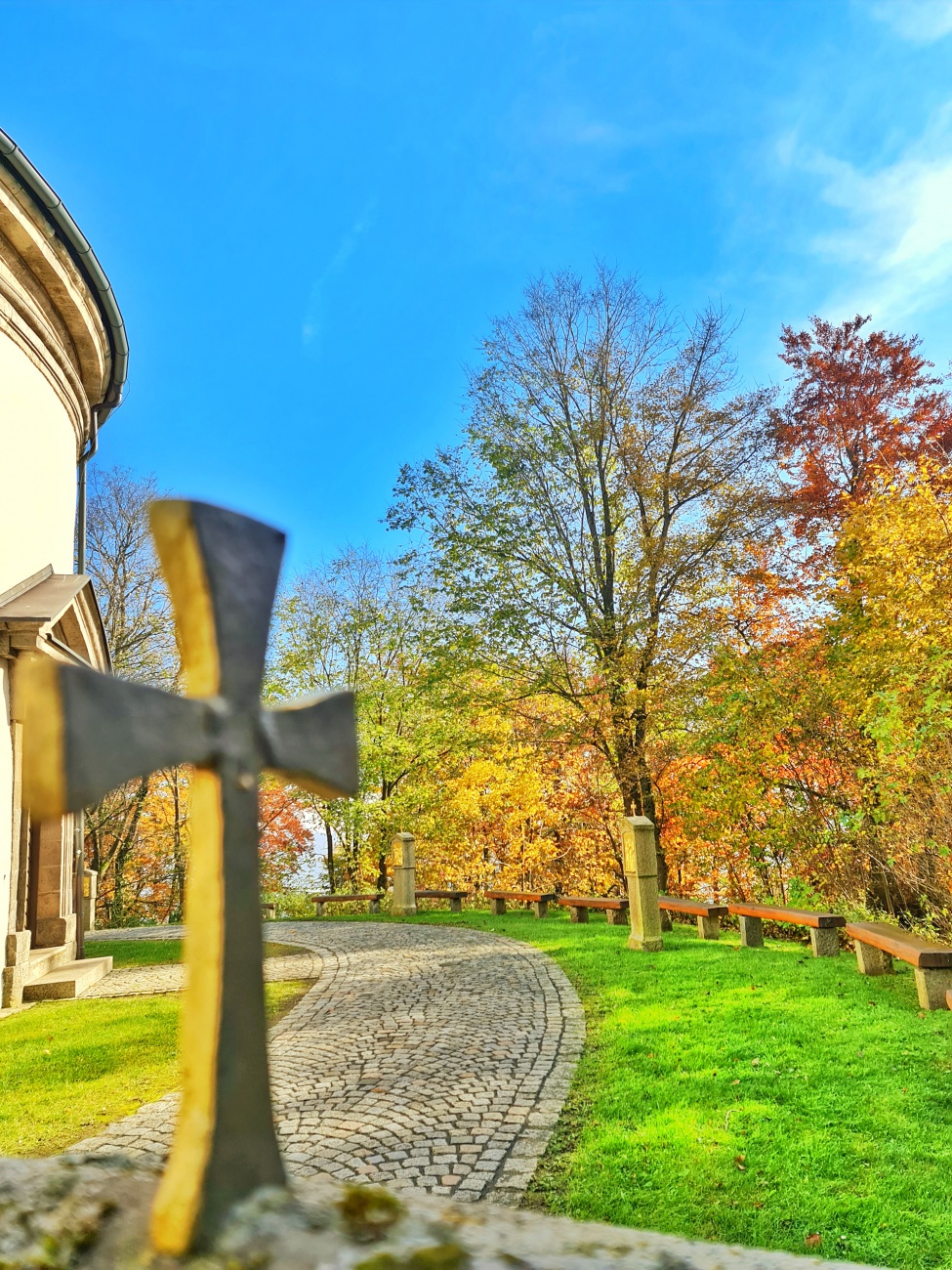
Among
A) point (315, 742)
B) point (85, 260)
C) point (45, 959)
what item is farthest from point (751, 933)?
point (85, 260)

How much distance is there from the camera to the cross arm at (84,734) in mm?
1380

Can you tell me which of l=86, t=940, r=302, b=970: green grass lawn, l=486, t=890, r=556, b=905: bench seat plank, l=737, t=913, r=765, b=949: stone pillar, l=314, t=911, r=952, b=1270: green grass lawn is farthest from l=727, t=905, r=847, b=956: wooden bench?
l=86, t=940, r=302, b=970: green grass lawn

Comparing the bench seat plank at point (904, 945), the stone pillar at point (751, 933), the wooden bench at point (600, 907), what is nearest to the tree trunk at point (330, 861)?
the wooden bench at point (600, 907)

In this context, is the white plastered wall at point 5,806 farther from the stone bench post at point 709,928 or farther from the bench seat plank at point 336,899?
the bench seat plank at point 336,899

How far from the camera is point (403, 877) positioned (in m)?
17.5

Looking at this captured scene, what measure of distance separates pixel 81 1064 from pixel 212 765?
20.1 ft

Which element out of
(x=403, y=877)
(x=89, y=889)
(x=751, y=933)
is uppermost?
(x=89, y=889)

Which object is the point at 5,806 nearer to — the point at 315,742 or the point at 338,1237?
the point at 315,742

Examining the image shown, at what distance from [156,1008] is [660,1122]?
588cm

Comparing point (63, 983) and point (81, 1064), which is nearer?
point (81, 1064)

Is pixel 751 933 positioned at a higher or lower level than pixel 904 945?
lower

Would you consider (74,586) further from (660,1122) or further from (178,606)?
(178,606)

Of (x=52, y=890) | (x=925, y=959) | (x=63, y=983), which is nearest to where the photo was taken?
(x=925, y=959)

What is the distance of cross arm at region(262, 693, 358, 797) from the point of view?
71.1 inches
